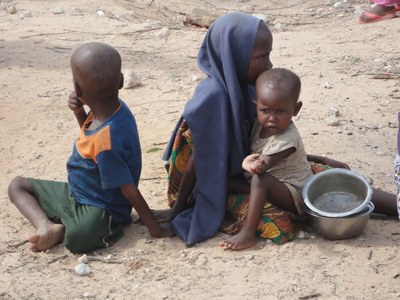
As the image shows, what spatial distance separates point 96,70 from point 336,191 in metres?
1.33

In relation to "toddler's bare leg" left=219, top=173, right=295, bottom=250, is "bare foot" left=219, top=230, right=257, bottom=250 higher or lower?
lower

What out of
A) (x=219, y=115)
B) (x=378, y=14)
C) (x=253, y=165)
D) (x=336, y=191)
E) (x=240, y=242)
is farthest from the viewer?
(x=378, y=14)

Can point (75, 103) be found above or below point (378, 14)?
above

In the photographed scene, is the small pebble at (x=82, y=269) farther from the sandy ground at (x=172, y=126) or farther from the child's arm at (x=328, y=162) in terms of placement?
the child's arm at (x=328, y=162)

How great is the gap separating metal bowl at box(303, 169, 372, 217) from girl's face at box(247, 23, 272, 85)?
58cm

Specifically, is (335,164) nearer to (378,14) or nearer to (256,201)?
(256,201)

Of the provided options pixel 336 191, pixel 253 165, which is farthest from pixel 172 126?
pixel 253 165

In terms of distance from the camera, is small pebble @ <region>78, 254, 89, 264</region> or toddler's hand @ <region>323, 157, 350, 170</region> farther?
toddler's hand @ <region>323, 157, 350, 170</region>

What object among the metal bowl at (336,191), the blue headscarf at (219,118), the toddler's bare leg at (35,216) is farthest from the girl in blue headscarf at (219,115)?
the toddler's bare leg at (35,216)

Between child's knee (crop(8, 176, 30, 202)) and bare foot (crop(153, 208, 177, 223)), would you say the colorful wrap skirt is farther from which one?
child's knee (crop(8, 176, 30, 202))

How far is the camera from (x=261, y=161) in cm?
318

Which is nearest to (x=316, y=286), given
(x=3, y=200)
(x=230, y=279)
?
(x=230, y=279)

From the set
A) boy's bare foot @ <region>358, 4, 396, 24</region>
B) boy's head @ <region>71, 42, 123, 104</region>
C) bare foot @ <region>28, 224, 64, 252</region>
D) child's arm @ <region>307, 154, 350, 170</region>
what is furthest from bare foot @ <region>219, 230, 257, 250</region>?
boy's bare foot @ <region>358, 4, 396, 24</region>

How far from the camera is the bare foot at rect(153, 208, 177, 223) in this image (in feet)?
11.9
